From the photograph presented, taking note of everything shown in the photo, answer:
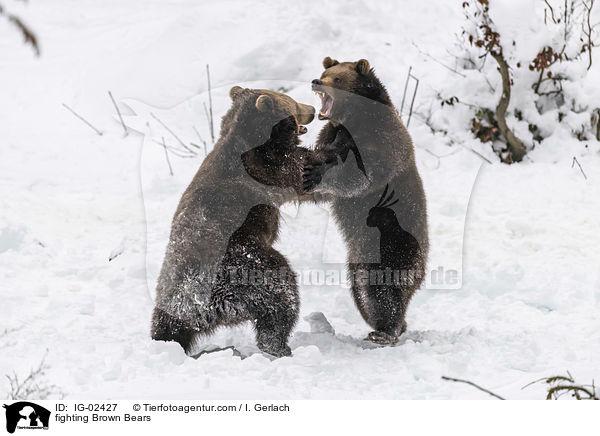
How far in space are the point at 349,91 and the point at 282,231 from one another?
98.8 inches

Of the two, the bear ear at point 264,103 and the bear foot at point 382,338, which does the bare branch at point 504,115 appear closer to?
the bear foot at point 382,338

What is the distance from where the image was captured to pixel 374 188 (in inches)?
210

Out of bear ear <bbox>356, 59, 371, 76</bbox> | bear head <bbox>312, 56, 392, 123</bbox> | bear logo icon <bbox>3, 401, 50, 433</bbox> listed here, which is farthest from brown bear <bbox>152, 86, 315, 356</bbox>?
bear logo icon <bbox>3, 401, 50, 433</bbox>

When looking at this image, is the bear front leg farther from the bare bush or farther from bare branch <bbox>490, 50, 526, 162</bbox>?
bare branch <bbox>490, 50, 526, 162</bbox>

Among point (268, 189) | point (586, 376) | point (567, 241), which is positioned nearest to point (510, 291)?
point (567, 241)

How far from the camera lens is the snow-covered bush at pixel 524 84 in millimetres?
8594

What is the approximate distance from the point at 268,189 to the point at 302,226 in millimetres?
2575

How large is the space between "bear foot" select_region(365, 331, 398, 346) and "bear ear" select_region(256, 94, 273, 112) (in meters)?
1.96

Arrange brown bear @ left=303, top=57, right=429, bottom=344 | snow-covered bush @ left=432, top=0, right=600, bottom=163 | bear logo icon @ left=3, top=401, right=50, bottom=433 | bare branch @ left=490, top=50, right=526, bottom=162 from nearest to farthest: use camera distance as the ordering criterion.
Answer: bear logo icon @ left=3, top=401, right=50, bottom=433 → brown bear @ left=303, top=57, right=429, bottom=344 → bare branch @ left=490, top=50, right=526, bottom=162 → snow-covered bush @ left=432, top=0, right=600, bottom=163

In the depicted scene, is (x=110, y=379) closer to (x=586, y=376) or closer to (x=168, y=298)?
(x=168, y=298)

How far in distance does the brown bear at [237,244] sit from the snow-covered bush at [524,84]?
4310 mm

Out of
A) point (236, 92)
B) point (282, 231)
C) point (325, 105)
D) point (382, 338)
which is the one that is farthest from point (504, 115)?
point (236, 92)

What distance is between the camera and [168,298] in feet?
16.0

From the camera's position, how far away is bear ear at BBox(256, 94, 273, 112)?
4.99m
